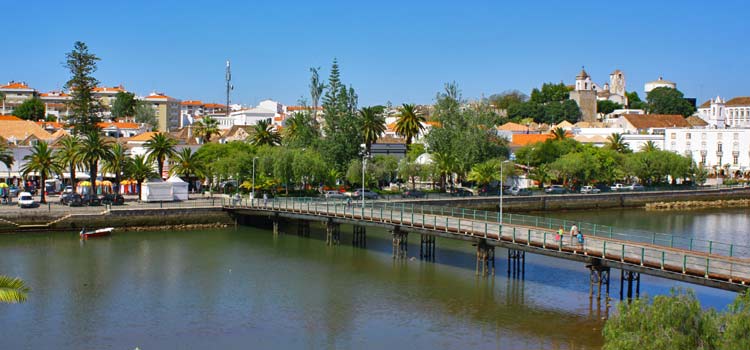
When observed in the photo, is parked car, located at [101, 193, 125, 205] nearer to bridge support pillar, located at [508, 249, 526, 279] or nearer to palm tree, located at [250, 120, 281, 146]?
palm tree, located at [250, 120, 281, 146]

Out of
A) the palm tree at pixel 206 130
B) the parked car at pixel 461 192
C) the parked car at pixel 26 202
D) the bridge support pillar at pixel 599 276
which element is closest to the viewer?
the bridge support pillar at pixel 599 276

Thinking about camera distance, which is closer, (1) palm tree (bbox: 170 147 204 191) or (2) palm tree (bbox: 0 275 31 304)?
(2) palm tree (bbox: 0 275 31 304)

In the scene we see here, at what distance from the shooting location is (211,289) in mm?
40000

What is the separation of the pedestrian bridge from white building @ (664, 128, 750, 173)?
71.0 m

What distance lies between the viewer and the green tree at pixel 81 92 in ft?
265

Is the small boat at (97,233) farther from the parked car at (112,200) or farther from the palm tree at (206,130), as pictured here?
the palm tree at (206,130)

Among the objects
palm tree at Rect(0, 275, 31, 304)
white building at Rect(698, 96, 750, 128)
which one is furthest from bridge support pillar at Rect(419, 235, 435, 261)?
white building at Rect(698, 96, 750, 128)

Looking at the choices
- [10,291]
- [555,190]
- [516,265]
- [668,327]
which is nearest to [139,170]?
[516,265]

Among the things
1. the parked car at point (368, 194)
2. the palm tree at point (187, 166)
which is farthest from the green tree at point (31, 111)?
the parked car at point (368, 194)

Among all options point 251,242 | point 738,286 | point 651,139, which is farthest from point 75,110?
point 651,139

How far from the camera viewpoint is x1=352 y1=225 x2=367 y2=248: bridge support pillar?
54.0m

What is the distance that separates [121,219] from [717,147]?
282 feet

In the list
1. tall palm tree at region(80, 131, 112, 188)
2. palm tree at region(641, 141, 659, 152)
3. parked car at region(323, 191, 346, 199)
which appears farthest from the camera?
palm tree at region(641, 141, 659, 152)

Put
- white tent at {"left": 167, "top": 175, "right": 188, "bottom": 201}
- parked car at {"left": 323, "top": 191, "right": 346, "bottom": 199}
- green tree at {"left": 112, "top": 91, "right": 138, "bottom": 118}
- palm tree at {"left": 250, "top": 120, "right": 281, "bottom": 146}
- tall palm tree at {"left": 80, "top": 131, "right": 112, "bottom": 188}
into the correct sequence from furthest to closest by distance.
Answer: green tree at {"left": 112, "top": 91, "right": 138, "bottom": 118} < palm tree at {"left": 250, "top": 120, "right": 281, "bottom": 146} < parked car at {"left": 323, "top": 191, "right": 346, "bottom": 199} < white tent at {"left": 167, "top": 175, "right": 188, "bottom": 201} < tall palm tree at {"left": 80, "top": 131, "right": 112, "bottom": 188}
